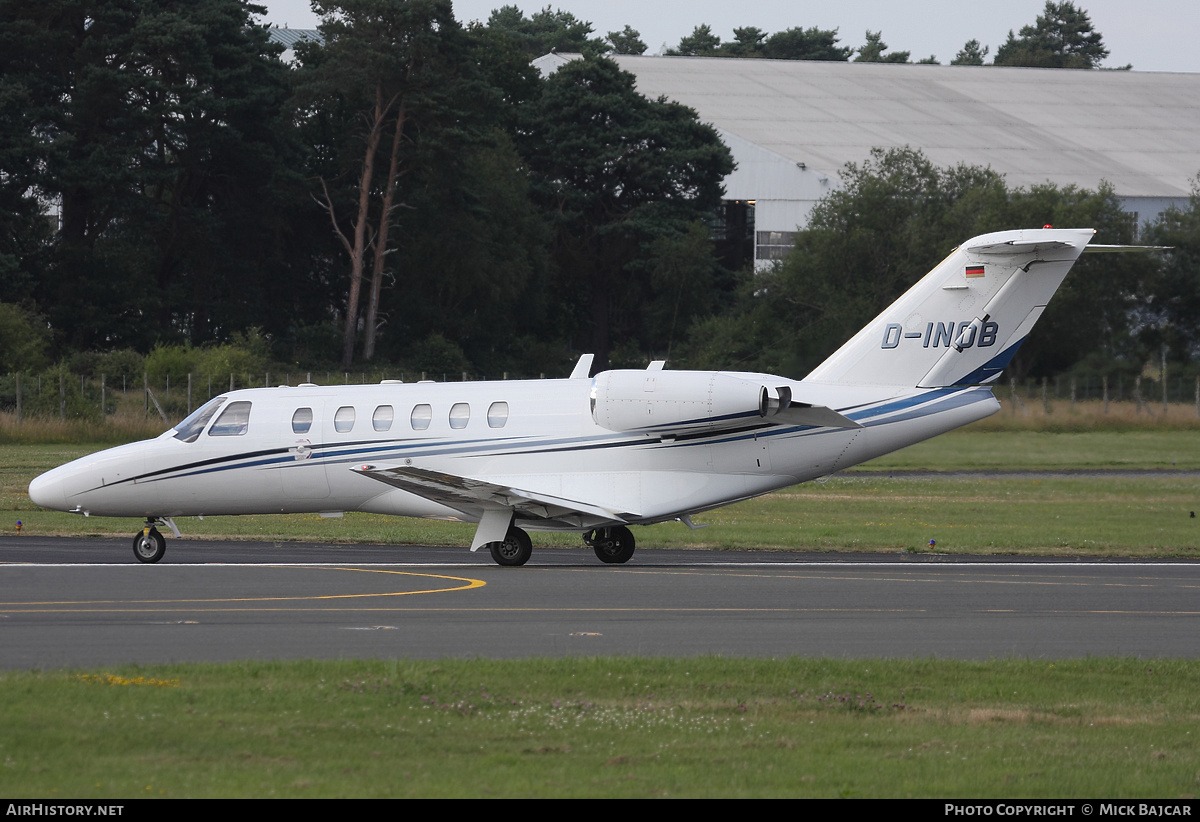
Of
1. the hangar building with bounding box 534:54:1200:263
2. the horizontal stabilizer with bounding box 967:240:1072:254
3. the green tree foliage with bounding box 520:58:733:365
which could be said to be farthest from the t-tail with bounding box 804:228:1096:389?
the green tree foliage with bounding box 520:58:733:365

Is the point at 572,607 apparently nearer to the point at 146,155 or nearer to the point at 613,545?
the point at 613,545

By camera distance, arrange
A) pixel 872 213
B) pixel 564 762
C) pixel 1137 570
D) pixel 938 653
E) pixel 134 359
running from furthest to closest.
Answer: pixel 872 213 → pixel 134 359 → pixel 1137 570 → pixel 938 653 → pixel 564 762

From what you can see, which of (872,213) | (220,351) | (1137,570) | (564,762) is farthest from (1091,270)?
(564,762)

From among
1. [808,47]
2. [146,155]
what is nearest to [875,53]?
[808,47]

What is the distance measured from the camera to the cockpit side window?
76.3 ft

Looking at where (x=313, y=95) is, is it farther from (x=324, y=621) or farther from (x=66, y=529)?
(x=324, y=621)

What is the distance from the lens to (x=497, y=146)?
77.7 metres

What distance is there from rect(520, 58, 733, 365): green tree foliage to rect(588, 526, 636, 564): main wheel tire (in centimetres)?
5564

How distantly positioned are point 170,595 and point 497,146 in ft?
204

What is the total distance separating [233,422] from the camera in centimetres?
2325

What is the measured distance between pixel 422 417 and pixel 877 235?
47.8 meters

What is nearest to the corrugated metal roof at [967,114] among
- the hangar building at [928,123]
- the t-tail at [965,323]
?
the hangar building at [928,123]

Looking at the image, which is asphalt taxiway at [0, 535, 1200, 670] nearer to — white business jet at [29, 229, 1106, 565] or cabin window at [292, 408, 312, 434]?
white business jet at [29, 229, 1106, 565]

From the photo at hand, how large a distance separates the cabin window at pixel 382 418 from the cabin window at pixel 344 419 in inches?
14.3
